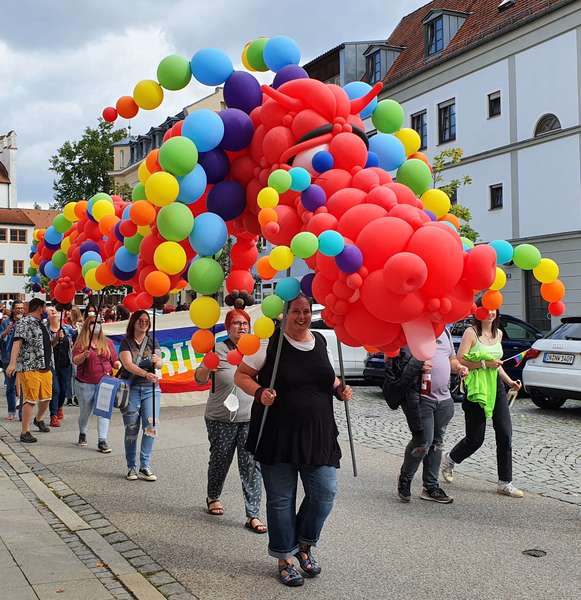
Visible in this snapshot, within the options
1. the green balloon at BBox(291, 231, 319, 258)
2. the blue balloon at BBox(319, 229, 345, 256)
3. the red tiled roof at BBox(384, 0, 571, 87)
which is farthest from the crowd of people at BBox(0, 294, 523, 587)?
the red tiled roof at BBox(384, 0, 571, 87)

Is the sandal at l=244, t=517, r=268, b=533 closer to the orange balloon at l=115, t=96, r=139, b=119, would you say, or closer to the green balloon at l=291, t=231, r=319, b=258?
the green balloon at l=291, t=231, r=319, b=258

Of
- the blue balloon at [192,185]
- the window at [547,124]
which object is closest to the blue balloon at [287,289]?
the blue balloon at [192,185]

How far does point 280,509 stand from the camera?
5.05 metres

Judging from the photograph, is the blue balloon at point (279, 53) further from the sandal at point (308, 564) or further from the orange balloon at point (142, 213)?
the sandal at point (308, 564)

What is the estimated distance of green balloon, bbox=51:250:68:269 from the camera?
23.3ft

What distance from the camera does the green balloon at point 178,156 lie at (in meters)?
4.51

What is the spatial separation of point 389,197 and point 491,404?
3.73 meters

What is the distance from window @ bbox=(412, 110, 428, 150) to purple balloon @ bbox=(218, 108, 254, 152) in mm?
27572

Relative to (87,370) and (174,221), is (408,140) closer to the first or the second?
(174,221)

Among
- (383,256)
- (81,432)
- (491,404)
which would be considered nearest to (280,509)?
(383,256)

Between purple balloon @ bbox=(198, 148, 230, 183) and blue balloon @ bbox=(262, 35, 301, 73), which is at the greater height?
blue balloon @ bbox=(262, 35, 301, 73)

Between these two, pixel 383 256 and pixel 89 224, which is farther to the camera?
pixel 89 224

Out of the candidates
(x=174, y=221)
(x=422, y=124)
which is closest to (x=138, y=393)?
(x=174, y=221)

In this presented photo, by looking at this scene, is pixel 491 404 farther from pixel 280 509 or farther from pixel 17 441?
pixel 17 441
